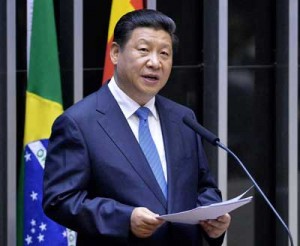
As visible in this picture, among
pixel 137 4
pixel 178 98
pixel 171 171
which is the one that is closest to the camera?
pixel 171 171

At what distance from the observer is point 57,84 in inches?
165

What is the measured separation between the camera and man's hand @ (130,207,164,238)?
7.33 ft

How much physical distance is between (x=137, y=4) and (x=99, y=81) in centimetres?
67

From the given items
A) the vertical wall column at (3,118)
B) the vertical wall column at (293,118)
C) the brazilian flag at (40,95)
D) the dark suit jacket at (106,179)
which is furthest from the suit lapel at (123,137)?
the vertical wall column at (293,118)

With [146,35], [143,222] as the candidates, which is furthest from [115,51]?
[143,222]

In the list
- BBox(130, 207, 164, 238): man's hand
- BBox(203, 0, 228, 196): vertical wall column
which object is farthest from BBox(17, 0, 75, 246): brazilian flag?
BBox(130, 207, 164, 238): man's hand

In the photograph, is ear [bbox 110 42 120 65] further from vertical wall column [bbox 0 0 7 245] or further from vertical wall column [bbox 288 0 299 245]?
vertical wall column [bbox 288 0 299 245]

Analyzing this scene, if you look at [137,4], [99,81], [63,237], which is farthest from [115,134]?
[99,81]

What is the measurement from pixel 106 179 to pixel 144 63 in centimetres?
40

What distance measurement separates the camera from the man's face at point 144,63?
248 cm

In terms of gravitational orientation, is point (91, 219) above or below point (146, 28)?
below

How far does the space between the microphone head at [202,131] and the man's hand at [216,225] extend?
0.78 ft

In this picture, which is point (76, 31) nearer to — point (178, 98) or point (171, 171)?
point (178, 98)

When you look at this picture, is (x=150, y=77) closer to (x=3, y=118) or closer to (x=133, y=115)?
(x=133, y=115)
